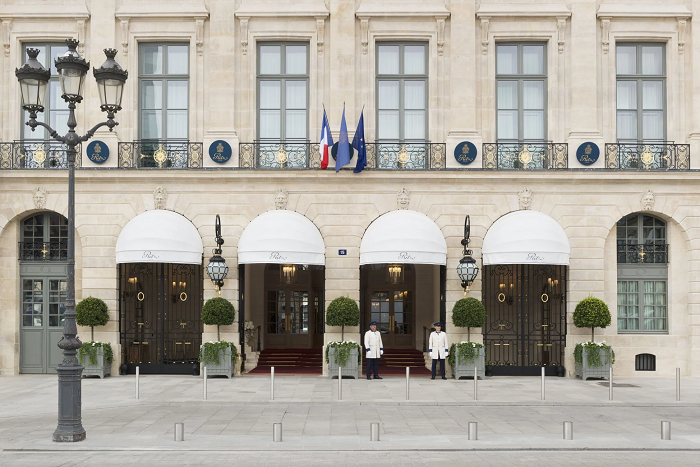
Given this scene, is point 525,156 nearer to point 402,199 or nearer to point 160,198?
point 402,199

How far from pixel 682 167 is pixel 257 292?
53.1 feet

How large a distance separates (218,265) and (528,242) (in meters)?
9.38

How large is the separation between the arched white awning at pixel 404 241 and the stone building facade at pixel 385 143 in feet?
1.61

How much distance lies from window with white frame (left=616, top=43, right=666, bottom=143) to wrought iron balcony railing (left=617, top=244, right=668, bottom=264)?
357cm

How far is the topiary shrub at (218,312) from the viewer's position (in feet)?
77.5

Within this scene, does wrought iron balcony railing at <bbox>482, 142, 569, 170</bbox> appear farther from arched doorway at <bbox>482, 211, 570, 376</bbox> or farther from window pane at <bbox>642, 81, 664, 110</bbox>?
window pane at <bbox>642, 81, 664, 110</bbox>

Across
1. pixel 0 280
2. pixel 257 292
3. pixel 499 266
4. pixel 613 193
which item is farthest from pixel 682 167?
pixel 0 280

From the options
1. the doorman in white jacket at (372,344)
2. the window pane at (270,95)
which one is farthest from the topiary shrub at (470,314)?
the window pane at (270,95)

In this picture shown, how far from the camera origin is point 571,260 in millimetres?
24484

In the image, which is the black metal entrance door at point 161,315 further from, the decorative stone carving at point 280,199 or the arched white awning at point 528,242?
the arched white awning at point 528,242

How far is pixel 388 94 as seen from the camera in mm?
25391

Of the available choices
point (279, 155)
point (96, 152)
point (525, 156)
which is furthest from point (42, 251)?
point (525, 156)

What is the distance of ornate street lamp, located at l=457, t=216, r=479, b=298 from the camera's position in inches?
927

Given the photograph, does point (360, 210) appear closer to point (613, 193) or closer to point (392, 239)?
point (392, 239)
